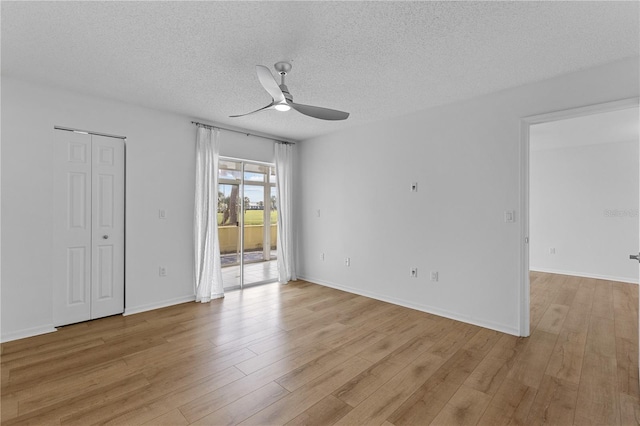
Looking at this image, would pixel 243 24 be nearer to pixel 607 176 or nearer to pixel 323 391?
pixel 323 391

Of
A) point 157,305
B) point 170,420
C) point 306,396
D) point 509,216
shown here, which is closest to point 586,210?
point 509,216

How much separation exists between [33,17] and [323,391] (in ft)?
10.8

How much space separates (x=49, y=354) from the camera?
2729 millimetres

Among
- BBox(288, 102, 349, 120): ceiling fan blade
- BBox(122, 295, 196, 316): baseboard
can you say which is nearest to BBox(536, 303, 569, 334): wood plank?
BBox(288, 102, 349, 120): ceiling fan blade

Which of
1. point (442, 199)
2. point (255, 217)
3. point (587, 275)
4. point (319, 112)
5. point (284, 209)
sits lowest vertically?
point (587, 275)

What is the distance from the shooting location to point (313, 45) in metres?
2.38

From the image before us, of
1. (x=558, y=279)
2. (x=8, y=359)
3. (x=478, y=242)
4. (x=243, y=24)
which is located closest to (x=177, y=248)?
(x=8, y=359)

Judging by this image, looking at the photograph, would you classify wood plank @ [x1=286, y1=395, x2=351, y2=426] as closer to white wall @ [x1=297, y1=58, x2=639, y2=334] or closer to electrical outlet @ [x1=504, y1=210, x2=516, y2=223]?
white wall @ [x1=297, y1=58, x2=639, y2=334]

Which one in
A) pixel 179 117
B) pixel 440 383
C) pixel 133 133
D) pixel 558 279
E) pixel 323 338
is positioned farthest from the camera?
pixel 558 279

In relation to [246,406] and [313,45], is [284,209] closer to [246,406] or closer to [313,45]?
[313,45]

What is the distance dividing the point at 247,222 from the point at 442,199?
3.14m

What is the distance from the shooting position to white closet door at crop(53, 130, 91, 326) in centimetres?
330

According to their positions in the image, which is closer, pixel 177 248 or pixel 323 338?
pixel 323 338

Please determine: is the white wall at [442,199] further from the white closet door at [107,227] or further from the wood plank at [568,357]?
the white closet door at [107,227]
